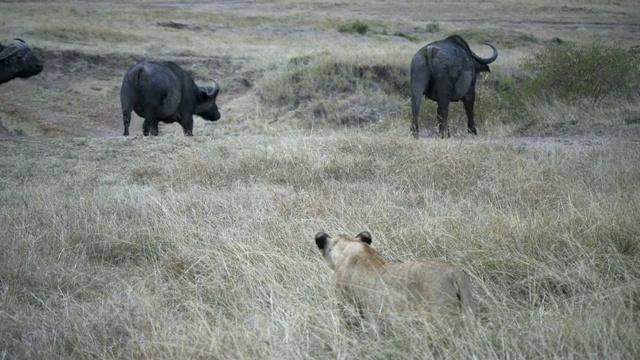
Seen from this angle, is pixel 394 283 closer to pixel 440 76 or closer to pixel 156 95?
pixel 440 76

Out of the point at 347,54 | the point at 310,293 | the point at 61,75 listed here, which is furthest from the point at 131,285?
the point at 61,75

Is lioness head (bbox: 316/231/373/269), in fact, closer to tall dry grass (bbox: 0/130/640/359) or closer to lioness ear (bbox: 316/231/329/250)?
lioness ear (bbox: 316/231/329/250)

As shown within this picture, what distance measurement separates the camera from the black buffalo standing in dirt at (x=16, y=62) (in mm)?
15891

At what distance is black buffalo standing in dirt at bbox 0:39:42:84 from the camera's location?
15.9 meters

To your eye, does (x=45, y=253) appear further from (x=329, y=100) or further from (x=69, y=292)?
(x=329, y=100)

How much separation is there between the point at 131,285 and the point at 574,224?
3.32 meters

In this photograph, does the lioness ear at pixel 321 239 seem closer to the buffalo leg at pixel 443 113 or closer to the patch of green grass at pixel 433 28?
the buffalo leg at pixel 443 113

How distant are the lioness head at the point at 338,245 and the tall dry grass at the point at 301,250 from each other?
28 cm

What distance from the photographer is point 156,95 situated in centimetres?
1609

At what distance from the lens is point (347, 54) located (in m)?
23.5

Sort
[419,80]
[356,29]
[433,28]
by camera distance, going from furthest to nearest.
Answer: [433,28]
[356,29]
[419,80]

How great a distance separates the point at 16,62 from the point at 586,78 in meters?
11.9

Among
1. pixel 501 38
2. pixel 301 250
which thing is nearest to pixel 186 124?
pixel 301 250

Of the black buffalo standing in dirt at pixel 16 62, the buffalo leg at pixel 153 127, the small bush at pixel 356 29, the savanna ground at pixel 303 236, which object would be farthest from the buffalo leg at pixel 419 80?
the small bush at pixel 356 29
